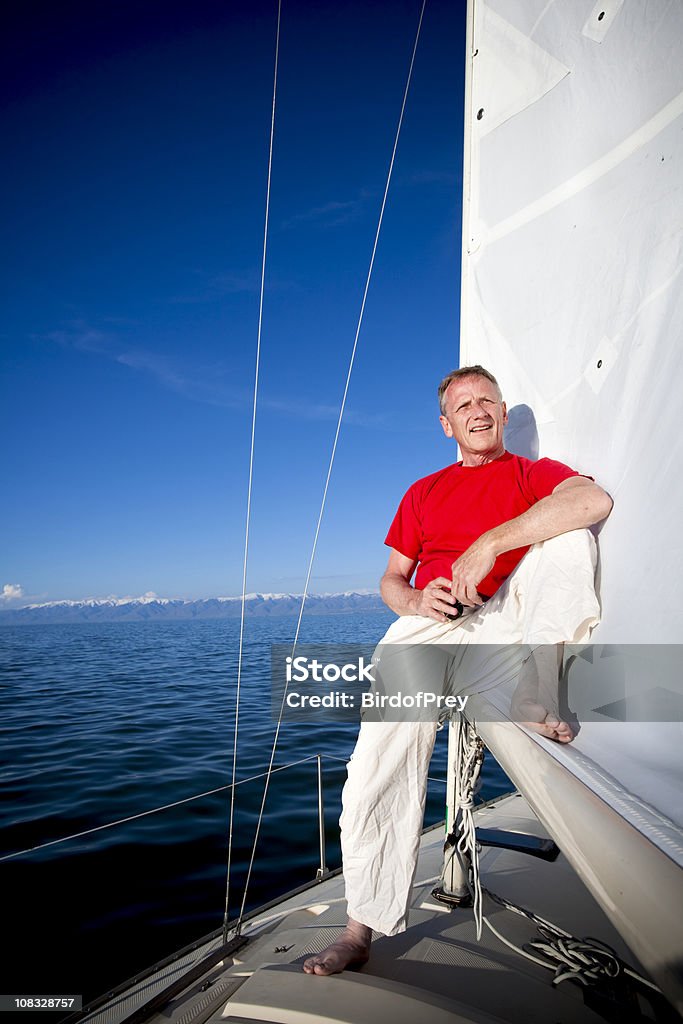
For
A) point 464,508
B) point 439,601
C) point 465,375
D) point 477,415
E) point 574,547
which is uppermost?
point 465,375

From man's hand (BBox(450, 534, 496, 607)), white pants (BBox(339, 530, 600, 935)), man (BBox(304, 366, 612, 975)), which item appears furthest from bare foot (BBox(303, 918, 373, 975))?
man's hand (BBox(450, 534, 496, 607))

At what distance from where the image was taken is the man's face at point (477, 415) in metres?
1.52

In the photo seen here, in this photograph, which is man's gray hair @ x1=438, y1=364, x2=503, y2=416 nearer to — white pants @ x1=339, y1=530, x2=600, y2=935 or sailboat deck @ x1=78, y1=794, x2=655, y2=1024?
white pants @ x1=339, y1=530, x2=600, y2=935

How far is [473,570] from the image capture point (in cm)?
121

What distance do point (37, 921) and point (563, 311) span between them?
11.0 feet

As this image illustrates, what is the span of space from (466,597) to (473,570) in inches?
2.5

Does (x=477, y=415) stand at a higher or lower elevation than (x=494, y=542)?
higher

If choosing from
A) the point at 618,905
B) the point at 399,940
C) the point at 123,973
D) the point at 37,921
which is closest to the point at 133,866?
the point at 37,921

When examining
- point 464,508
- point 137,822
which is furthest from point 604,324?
point 137,822

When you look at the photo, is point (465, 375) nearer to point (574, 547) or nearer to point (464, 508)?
point (464, 508)

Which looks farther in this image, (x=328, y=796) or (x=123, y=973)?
(x=328, y=796)

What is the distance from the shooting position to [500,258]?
1697 mm

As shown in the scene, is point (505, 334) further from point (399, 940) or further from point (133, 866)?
point (133, 866)

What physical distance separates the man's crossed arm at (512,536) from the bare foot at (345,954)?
0.80 m
